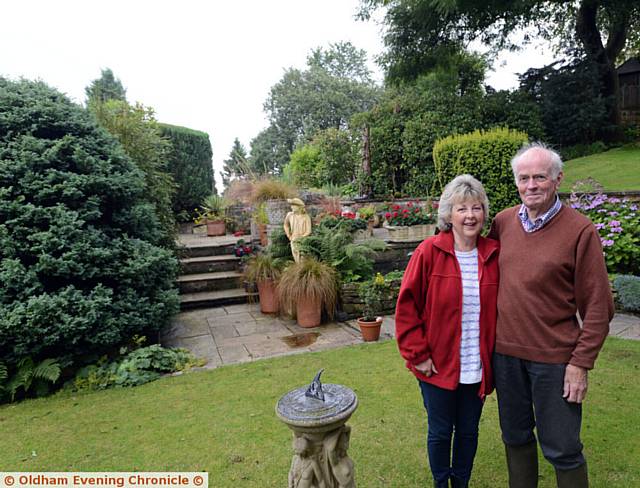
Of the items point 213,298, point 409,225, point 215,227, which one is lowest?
point 213,298

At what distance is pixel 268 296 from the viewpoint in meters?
6.14

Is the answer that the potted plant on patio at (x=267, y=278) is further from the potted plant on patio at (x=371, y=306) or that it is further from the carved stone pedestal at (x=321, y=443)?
the carved stone pedestal at (x=321, y=443)

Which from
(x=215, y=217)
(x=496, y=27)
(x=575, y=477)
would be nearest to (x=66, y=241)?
(x=575, y=477)

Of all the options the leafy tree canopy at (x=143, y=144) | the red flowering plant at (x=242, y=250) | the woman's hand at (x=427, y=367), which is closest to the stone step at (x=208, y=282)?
the red flowering plant at (x=242, y=250)

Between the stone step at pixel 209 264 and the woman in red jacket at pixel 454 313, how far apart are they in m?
6.11

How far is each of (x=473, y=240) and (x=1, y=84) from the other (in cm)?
490

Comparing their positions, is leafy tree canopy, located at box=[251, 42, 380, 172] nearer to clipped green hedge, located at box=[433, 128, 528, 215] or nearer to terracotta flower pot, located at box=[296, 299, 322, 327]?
clipped green hedge, located at box=[433, 128, 528, 215]

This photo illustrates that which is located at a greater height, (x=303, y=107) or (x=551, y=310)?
(x=303, y=107)

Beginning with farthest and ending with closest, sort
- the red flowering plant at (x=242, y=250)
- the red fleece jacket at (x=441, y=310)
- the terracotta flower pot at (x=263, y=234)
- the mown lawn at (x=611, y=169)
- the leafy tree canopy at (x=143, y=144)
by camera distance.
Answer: the mown lawn at (x=611, y=169) < the terracotta flower pot at (x=263, y=234) < the red flowering plant at (x=242, y=250) < the leafy tree canopy at (x=143, y=144) < the red fleece jacket at (x=441, y=310)

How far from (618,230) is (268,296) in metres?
5.23

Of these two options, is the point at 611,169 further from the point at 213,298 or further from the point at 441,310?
the point at 441,310

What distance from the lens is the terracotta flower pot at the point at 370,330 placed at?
15.8 feet

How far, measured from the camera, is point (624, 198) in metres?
6.86

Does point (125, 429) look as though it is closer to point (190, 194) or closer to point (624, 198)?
point (624, 198)
